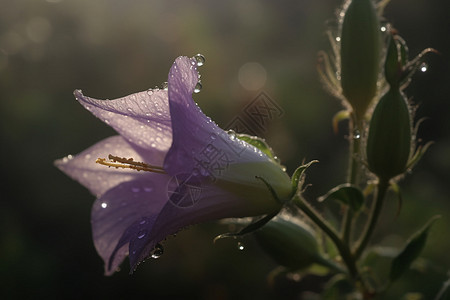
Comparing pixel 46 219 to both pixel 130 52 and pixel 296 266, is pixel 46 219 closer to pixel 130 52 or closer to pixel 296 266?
pixel 130 52

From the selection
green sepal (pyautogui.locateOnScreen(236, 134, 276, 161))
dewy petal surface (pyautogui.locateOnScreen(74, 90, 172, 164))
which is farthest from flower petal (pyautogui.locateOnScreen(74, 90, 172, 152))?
green sepal (pyautogui.locateOnScreen(236, 134, 276, 161))

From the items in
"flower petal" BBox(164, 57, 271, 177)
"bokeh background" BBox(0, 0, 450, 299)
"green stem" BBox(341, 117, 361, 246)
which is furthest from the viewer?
"bokeh background" BBox(0, 0, 450, 299)

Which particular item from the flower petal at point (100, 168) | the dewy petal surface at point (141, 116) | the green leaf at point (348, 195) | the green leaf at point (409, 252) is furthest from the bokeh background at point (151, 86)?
the dewy petal surface at point (141, 116)

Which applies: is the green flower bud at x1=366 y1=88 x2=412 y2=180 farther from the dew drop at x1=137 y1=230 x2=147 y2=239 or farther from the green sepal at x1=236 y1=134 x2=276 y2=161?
the dew drop at x1=137 y1=230 x2=147 y2=239

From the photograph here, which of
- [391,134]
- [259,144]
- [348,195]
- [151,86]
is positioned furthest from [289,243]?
[151,86]

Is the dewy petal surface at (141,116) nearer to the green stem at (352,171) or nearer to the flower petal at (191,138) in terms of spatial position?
the flower petal at (191,138)

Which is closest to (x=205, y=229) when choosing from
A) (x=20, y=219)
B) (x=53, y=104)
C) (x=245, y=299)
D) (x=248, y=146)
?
(x=245, y=299)
